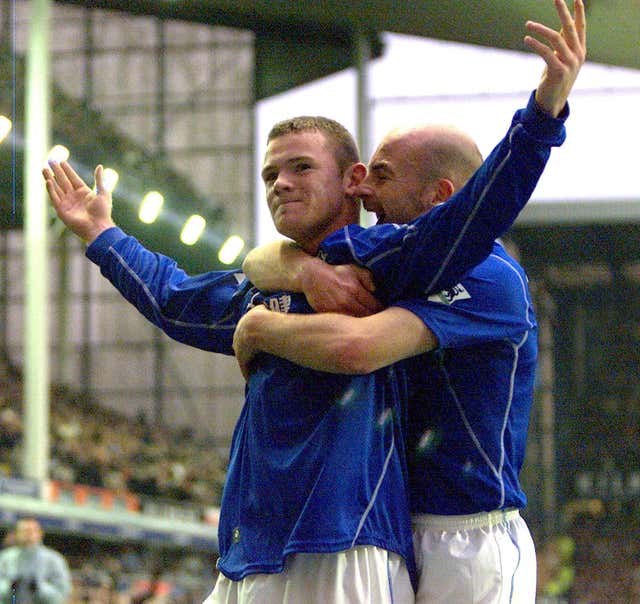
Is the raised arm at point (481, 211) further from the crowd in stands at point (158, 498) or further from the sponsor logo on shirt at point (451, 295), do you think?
the crowd in stands at point (158, 498)

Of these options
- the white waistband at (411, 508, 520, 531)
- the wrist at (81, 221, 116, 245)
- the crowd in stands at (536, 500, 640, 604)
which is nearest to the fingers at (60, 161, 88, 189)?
the wrist at (81, 221, 116, 245)

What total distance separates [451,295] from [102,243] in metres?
1.08

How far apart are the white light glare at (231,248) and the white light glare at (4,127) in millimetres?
3077

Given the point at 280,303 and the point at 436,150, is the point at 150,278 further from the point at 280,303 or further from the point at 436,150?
the point at 436,150

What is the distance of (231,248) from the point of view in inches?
754

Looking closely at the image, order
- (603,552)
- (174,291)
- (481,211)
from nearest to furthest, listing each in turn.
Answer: (481,211)
(174,291)
(603,552)

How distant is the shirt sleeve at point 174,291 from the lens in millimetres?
3387

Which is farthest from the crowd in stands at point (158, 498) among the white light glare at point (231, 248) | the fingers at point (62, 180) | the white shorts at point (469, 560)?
the white shorts at point (469, 560)

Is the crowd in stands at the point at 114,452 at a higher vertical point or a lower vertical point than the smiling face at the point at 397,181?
lower

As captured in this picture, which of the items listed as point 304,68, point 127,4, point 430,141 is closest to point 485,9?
point 304,68

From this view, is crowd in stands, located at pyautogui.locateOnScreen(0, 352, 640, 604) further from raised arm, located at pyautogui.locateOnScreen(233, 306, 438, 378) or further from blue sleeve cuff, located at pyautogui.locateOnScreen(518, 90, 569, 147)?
blue sleeve cuff, located at pyautogui.locateOnScreen(518, 90, 569, 147)

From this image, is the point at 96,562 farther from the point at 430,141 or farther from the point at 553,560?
the point at 430,141

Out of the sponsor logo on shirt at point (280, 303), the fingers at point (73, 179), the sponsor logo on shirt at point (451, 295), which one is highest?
the fingers at point (73, 179)

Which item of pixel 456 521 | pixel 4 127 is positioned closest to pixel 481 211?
pixel 456 521
